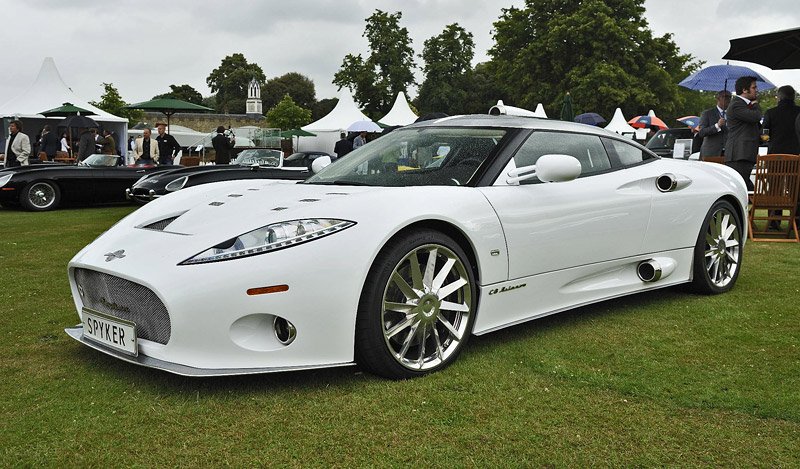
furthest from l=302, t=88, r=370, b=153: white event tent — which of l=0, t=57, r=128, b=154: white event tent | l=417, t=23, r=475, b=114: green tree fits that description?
l=417, t=23, r=475, b=114: green tree

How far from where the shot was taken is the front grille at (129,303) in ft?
10.0

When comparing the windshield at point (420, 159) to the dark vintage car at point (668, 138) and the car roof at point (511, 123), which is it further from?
the dark vintage car at point (668, 138)

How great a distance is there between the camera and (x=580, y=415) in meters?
2.90

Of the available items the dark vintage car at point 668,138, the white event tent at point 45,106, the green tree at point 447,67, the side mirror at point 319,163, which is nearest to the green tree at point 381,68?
the green tree at point 447,67

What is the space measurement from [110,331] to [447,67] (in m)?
67.1

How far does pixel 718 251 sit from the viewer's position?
5.23 metres

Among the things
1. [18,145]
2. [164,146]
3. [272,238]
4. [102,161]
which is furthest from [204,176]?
[272,238]

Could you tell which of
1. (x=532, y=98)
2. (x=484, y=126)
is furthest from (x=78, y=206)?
(x=532, y=98)

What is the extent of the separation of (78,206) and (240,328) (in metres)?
11.1

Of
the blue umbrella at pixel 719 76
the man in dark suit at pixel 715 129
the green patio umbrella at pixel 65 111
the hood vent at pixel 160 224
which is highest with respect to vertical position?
the blue umbrella at pixel 719 76

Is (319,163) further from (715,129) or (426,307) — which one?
(715,129)

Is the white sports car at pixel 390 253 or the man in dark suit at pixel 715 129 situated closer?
the white sports car at pixel 390 253

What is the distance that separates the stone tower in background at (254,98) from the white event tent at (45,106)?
69361mm

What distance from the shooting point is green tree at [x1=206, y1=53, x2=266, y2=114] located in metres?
104
